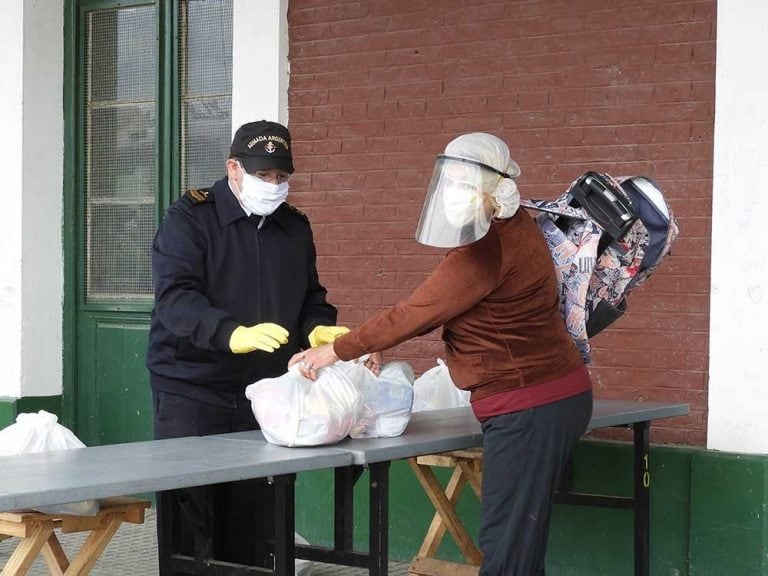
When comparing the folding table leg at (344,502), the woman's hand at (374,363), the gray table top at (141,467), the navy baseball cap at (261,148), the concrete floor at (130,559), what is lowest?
the concrete floor at (130,559)

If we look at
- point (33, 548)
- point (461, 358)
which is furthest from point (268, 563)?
point (461, 358)

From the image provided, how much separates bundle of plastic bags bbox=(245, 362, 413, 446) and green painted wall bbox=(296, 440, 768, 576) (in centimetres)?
174

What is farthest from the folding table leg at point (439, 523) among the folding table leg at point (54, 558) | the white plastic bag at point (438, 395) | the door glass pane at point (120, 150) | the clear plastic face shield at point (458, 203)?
the door glass pane at point (120, 150)

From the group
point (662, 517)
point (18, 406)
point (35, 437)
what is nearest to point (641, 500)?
point (662, 517)

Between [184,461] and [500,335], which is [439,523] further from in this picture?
[184,461]

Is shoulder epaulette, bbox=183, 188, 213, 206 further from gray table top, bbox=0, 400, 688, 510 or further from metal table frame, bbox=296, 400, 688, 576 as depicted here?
metal table frame, bbox=296, 400, 688, 576

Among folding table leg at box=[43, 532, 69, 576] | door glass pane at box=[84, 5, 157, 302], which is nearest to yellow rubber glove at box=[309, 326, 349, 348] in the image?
folding table leg at box=[43, 532, 69, 576]

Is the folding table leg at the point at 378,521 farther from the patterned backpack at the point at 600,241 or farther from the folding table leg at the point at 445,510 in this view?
the folding table leg at the point at 445,510

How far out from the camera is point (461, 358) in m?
3.96

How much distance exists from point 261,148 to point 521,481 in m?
1.41

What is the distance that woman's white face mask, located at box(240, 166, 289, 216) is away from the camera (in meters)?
4.37

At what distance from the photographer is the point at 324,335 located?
4383mm

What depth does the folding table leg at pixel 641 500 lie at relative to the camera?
16.8 feet

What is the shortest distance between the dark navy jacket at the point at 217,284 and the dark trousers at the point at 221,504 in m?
0.06
